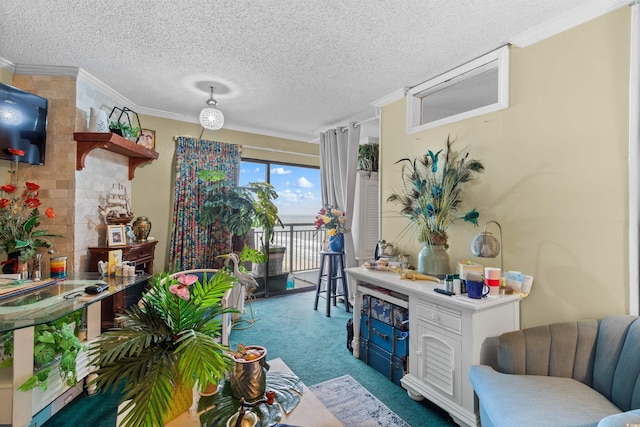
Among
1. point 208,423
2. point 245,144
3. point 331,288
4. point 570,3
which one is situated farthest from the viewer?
point 245,144

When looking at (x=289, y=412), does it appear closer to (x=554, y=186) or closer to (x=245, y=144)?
(x=554, y=186)

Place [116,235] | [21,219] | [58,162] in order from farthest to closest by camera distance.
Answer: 1. [116,235]
2. [58,162]
3. [21,219]

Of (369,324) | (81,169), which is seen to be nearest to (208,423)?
(369,324)

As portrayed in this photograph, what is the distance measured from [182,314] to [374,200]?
10.0 feet

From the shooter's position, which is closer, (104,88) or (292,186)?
(104,88)

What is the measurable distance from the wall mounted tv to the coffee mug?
3.35 metres

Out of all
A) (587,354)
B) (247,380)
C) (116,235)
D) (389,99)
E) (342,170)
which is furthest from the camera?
(342,170)

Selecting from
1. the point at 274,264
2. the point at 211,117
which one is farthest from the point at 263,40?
the point at 274,264

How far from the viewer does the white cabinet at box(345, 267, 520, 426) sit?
5.75ft

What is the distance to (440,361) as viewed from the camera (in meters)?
1.93

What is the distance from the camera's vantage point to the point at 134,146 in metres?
2.90

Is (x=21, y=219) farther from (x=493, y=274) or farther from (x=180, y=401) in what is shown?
(x=493, y=274)

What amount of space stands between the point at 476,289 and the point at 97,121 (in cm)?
326

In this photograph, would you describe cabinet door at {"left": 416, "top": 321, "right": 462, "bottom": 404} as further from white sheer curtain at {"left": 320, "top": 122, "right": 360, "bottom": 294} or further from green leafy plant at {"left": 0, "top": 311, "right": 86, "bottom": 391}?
green leafy plant at {"left": 0, "top": 311, "right": 86, "bottom": 391}
